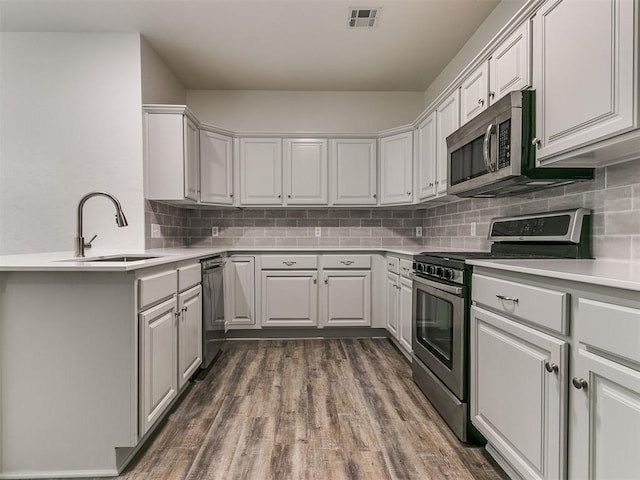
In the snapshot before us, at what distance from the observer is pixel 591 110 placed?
1.40 meters

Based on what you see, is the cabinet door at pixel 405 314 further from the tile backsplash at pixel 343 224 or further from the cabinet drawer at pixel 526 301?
the cabinet drawer at pixel 526 301

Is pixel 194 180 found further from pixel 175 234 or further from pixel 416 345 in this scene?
pixel 416 345

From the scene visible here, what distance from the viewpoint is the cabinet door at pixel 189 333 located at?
2.29m

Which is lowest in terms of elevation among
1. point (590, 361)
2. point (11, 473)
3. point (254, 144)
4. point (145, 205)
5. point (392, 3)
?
point (11, 473)

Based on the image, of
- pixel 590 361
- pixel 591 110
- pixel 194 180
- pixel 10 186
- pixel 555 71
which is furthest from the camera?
pixel 194 180

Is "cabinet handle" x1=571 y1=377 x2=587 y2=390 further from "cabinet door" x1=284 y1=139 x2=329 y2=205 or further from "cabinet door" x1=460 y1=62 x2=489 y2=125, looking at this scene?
"cabinet door" x1=284 y1=139 x2=329 y2=205

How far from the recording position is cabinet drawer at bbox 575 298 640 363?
95 cm

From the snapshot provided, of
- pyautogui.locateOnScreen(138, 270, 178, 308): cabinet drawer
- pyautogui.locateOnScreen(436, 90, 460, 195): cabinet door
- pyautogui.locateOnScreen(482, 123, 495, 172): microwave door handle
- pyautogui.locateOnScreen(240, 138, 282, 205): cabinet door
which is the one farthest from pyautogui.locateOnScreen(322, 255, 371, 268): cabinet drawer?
pyautogui.locateOnScreen(482, 123, 495, 172): microwave door handle

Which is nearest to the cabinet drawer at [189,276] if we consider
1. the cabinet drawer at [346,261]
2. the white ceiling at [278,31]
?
the cabinet drawer at [346,261]

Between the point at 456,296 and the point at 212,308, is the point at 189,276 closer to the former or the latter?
the point at 212,308

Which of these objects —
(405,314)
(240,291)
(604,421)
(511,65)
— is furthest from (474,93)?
(240,291)

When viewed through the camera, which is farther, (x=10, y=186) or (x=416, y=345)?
(x=10, y=186)

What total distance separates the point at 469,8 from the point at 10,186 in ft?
12.7

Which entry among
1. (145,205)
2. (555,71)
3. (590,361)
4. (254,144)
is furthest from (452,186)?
(145,205)
